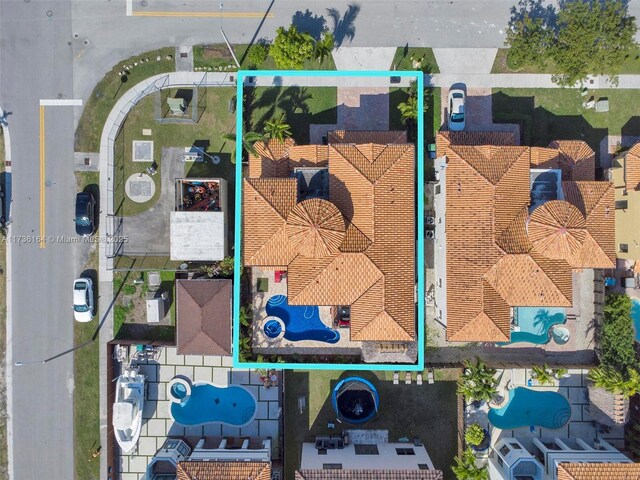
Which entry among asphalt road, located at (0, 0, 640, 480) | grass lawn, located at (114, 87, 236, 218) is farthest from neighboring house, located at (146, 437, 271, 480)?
grass lawn, located at (114, 87, 236, 218)

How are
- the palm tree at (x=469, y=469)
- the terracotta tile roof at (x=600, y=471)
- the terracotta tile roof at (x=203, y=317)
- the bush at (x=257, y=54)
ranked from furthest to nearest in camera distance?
1. the bush at (x=257, y=54)
2. the terracotta tile roof at (x=203, y=317)
3. the palm tree at (x=469, y=469)
4. the terracotta tile roof at (x=600, y=471)

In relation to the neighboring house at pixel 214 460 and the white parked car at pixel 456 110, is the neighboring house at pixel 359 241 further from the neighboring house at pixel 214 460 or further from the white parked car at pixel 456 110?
the neighboring house at pixel 214 460

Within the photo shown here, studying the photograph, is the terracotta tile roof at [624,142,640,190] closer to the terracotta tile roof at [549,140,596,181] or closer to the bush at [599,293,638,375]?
the terracotta tile roof at [549,140,596,181]

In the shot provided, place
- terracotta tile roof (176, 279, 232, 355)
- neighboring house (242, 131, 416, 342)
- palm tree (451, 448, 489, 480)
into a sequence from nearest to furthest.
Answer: neighboring house (242, 131, 416, 342) → palm tree (451, 448, 489, 480) → terracotta tile roof (176, 279, 232, 355)

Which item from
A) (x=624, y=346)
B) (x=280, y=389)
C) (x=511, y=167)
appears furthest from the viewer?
(x=280, y=389)

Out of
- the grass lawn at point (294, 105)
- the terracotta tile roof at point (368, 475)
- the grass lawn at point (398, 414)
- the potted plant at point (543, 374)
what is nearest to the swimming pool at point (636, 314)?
the potted plant at point (543, 374)

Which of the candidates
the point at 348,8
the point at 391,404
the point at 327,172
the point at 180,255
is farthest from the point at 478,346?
the point at 348,8

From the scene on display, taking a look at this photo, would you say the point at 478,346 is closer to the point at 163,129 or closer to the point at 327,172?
the point at 327,172
